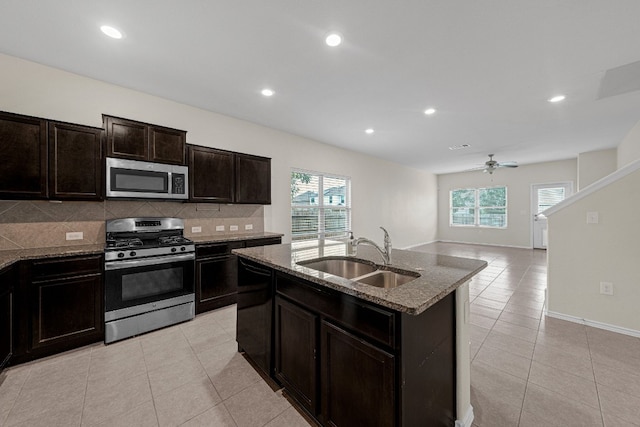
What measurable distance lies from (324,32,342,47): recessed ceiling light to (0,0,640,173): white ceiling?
2.2 inches

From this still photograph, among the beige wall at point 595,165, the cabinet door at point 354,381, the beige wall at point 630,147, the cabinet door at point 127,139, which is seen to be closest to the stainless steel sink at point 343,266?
the cabinet door at point 354,381

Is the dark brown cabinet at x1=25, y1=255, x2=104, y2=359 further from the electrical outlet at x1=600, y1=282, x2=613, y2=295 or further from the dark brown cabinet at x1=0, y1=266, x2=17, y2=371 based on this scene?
the electrical outlet at x1=600, y1=282, x2=613, y2=295

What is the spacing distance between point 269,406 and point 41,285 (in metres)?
2.25

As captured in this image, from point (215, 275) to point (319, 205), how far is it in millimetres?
2789

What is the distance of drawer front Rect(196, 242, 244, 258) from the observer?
3.11 m

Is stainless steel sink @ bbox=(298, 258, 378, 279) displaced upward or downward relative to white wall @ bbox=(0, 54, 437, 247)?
downward

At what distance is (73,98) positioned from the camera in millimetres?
2779

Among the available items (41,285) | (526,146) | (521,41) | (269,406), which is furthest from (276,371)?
(526,146)

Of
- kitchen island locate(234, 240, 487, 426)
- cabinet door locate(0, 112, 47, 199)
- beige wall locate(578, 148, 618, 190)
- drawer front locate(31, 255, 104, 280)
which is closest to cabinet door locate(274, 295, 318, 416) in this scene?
kitchen island locate(234, 240, 487, 426)

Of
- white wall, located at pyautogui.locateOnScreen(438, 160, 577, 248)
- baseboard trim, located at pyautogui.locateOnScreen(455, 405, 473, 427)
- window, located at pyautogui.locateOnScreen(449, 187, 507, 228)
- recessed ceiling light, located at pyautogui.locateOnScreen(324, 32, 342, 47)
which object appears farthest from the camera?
window, located at pyautogui.locateOnScreen(449, 187, 507, 228)

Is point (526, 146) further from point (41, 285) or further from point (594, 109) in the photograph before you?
point (41, 285)

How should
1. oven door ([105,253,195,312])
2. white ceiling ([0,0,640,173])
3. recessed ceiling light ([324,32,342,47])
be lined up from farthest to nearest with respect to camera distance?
oven door ([105,253,195,312])
recessed ceiling light ([324,32,342,47])
white ceiling ([0,0,640,173])

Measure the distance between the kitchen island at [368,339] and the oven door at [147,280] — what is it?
134 centimetres

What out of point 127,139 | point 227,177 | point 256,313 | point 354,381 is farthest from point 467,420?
point 127,139
